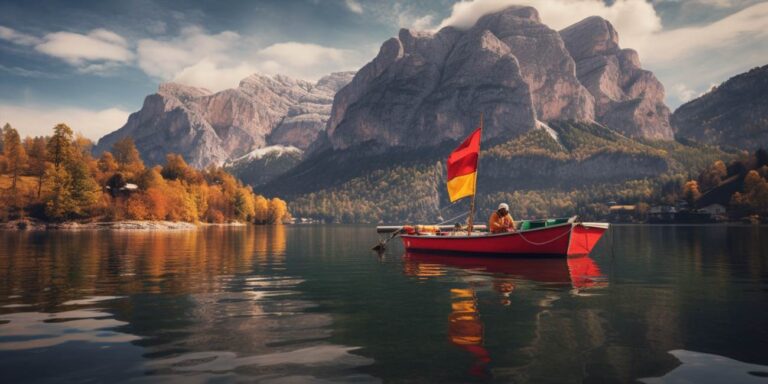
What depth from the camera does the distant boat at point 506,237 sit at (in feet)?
115

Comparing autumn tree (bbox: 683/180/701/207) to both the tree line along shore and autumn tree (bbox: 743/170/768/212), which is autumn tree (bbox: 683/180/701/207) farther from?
the tree line along shore

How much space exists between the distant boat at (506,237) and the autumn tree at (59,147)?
12240 centimetres

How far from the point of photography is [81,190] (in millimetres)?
123000

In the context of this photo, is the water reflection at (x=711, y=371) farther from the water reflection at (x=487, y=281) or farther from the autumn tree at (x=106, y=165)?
the autumn tree at (x=106, y=165)

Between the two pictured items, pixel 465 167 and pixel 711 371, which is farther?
pixel 465 167

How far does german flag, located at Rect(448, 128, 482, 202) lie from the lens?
4319cm

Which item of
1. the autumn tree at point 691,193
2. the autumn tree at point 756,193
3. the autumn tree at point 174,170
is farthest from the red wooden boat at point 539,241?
the autumn tree at point 691,193

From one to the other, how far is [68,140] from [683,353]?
153989mm

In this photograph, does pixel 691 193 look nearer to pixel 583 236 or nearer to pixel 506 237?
pixel 583 236

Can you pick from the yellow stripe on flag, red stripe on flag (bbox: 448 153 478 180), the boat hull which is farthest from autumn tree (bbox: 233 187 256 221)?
the boat hull

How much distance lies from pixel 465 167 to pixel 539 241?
449 inches

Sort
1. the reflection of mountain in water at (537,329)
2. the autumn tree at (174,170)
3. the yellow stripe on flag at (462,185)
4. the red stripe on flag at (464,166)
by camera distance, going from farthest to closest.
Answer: the autumn tree at (174,170) → the yellow stripe on flag at (462,185) → the red stripe on flag at (464,166) → the reflection of mountain in water at (537,329)

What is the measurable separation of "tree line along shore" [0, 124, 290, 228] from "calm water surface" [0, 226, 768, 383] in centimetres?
11338

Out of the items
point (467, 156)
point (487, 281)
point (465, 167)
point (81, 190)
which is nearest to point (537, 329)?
point (487, 281)
